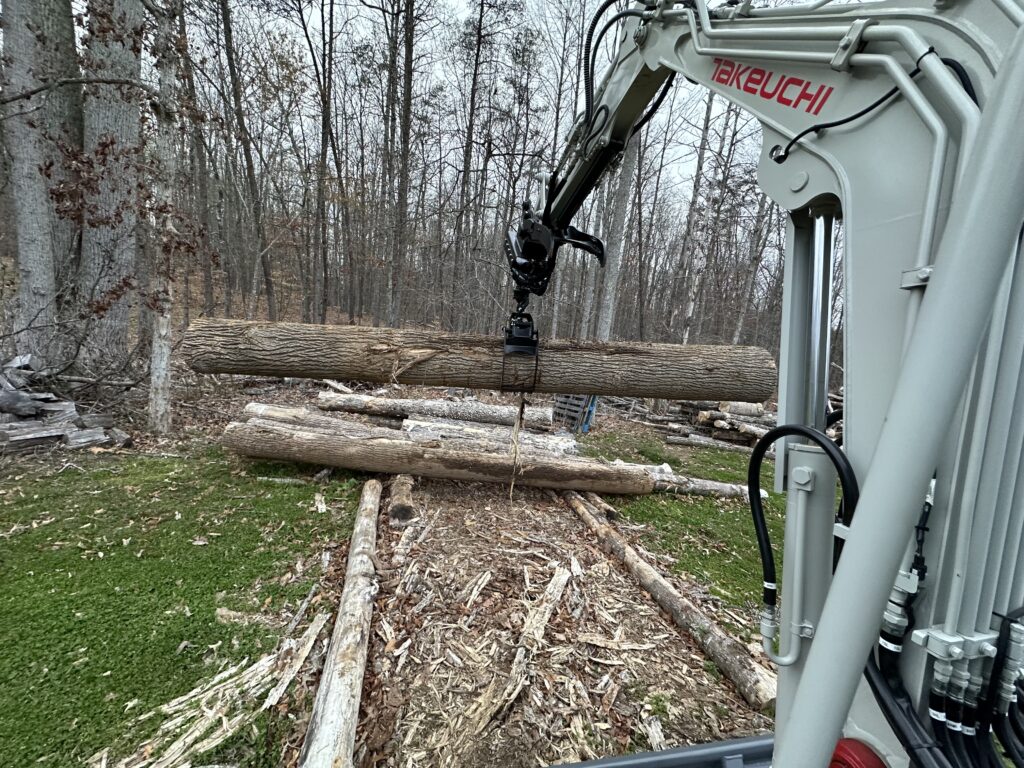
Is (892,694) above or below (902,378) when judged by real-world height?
below

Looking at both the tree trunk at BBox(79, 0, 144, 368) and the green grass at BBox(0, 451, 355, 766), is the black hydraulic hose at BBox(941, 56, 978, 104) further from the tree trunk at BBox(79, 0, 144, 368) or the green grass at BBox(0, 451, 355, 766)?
the tree trunk at BBox(79, 0, 144, 368)

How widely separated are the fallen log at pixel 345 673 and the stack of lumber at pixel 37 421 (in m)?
4.29

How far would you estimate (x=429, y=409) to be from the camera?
25.0ft

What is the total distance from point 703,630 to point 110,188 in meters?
8.81

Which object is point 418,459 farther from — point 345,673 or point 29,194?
point 29,194

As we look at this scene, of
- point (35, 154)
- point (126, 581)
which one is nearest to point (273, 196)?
point (35, 154)

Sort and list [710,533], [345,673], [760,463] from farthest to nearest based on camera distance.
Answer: [710,533], [345,673], [760,463]

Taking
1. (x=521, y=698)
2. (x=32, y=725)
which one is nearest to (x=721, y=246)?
(x=521, y=698)

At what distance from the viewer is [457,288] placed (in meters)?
15.8

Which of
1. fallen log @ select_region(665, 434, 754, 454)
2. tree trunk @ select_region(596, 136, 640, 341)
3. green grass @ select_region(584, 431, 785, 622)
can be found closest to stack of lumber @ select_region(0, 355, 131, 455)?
green grass @ select_region(584, 431, 785, 622)

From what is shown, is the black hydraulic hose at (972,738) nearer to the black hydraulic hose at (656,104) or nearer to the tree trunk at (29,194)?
the black hydraulic hose at (656,104)

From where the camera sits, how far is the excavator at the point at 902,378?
3.06 ft

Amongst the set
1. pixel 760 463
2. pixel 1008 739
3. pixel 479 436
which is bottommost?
pixel 479 436

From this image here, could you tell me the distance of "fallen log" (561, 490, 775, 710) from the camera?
2637 mm
